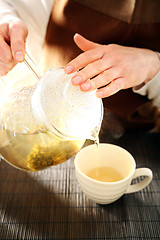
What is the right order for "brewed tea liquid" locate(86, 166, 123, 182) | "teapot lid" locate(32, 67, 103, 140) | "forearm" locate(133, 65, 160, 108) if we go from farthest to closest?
"forearm" locate(133, 65, 160, 108), "brewed tea liquid" locate(86, 166, 123, 182), "teapot lid" locate(32, 67, 103, 140)

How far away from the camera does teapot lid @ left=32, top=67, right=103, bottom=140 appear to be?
0.42 meters

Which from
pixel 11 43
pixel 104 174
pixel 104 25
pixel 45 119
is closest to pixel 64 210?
pixel 104 174

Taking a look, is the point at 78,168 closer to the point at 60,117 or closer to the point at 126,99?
the point at 60,117

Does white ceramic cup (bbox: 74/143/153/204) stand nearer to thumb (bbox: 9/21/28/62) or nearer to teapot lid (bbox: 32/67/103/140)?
teapot lid (bbox: 32/67/103/140)

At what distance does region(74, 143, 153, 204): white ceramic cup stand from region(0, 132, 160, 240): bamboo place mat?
0.04 meters

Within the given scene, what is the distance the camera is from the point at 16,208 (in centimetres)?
55

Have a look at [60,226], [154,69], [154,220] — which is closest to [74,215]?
[60,226]

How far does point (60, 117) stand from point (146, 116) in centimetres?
52

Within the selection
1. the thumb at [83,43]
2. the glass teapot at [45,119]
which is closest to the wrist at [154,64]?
the thumb at [83,43]

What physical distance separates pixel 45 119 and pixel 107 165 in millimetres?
222

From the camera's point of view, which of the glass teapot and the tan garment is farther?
the tan garment

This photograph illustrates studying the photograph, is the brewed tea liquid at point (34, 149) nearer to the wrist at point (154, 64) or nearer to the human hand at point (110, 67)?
the human hand at point (110, 67)

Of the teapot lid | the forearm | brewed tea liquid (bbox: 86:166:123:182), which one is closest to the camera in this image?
the teapot lid

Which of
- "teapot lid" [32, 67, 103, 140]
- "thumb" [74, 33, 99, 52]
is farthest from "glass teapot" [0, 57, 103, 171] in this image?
"thumb" [74, 33, 99, 52]
